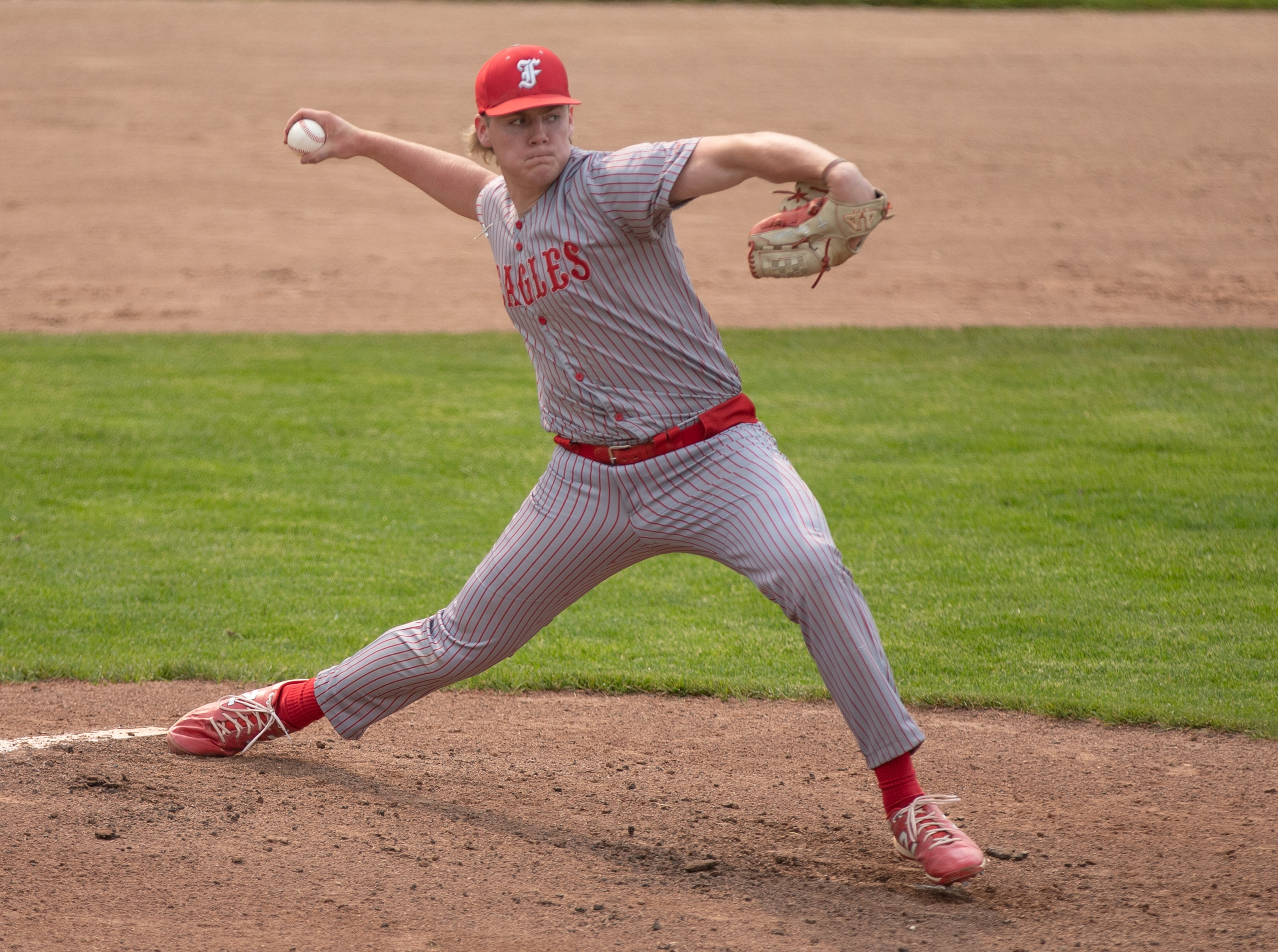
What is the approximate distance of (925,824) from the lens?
3201 mm

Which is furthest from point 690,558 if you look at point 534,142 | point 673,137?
point 673,137

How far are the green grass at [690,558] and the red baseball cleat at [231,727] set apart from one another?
2.82 feet

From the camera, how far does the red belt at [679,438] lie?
3312 mm

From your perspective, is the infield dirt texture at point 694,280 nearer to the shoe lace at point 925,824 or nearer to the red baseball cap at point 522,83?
the shoe lace at point 925,824

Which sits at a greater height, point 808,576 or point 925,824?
point 808,576

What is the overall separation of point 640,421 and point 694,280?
29.3ft

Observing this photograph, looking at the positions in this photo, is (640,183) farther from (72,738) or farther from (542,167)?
(72,738)

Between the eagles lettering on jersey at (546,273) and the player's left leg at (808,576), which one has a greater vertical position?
the eagles lettering on jersey at (546,273)

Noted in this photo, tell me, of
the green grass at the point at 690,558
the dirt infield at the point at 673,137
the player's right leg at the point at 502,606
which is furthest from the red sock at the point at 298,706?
the dirt infield at the point at 673,137

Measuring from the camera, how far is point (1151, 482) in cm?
703

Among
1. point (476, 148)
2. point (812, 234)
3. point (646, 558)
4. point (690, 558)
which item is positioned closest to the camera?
point (812, 234)

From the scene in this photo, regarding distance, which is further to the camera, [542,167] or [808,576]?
[542,167]

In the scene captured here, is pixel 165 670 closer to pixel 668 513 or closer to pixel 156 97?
pixel 668 513

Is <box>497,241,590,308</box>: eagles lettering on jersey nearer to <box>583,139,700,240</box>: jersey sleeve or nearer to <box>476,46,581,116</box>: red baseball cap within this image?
<box>583,139,700,240</box>: jersey sleeve
